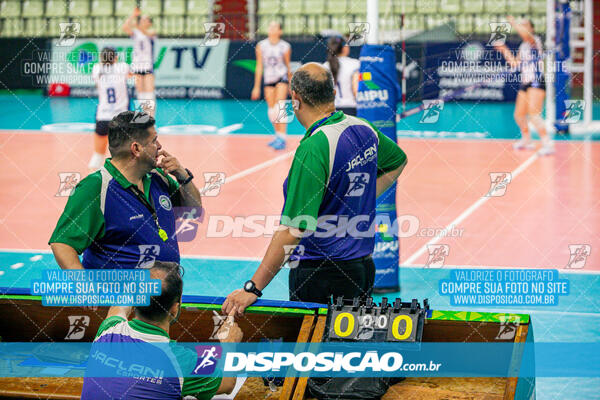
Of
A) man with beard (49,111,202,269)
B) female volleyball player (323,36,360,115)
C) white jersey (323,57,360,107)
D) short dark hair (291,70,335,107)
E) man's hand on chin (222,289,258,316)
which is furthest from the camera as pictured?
white jersey (323,57,360,107)

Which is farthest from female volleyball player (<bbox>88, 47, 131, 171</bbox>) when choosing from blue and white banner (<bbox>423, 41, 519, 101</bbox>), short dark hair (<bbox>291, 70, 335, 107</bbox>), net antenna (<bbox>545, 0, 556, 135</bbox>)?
blue and white banner (<bbox>423, 41, 519, 101</bbox>)

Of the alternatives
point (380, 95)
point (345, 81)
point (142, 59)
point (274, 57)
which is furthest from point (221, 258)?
point (142, 59)

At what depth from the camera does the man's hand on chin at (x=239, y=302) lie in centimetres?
446

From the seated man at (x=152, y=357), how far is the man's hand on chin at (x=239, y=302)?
0.60 meters

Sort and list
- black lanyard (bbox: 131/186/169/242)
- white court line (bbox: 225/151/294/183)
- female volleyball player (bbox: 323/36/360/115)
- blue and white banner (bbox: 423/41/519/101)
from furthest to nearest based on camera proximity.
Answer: blue and white banner (bbox: 423/41/519/101), female volleyball player (bbox: 323/36/360/115), white court line (bbox: 225/151/294/183), black lanyard (bbox: 131/186/169/242)

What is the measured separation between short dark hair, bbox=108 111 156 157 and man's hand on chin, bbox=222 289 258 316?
44.1 inches

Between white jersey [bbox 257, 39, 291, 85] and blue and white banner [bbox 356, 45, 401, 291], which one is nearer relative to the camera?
blue and white banner [bbox 356, 45, 401, 291]

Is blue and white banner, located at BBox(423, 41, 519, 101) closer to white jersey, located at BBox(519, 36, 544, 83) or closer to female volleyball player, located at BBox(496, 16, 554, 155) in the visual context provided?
white jersey, located at BBox(519, 36, 544, 83)

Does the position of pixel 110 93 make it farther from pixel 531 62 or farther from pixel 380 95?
pixel 531 62

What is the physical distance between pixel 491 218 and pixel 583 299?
3.10 metres

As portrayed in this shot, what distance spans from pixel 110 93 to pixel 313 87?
9.29 metres

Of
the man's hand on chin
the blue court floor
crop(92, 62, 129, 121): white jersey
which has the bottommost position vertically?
the blue court floor

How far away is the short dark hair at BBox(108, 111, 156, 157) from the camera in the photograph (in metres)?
4.91

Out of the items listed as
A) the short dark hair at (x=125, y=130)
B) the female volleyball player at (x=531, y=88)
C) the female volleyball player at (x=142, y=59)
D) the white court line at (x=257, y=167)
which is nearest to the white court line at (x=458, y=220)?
the female volleyball player at (x=531, y=88)
